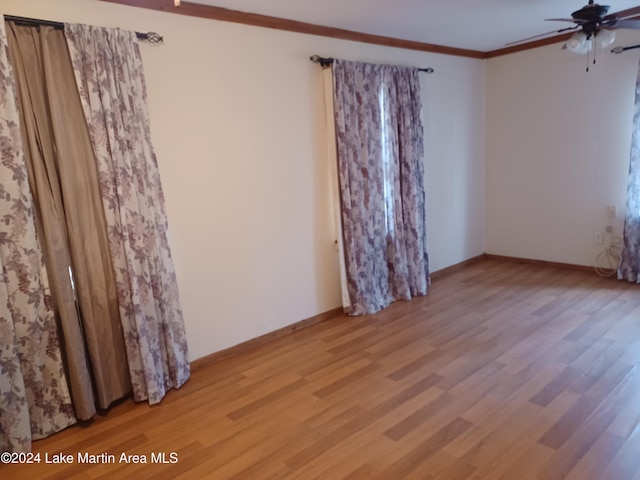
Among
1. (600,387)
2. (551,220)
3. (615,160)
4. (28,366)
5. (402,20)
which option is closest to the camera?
(28,366)

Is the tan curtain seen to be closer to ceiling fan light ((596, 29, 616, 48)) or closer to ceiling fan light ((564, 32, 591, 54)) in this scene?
Result: ceiling fan light ((564, 32, 591, 54))

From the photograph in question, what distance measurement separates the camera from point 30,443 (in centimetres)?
218

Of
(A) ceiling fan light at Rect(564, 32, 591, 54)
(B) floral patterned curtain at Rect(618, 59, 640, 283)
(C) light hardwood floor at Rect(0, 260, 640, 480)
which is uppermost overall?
(A) ceiling fan light at Rect(564, 32, 591, 54)

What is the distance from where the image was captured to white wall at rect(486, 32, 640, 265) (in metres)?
4.26

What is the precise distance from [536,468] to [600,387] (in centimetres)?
91

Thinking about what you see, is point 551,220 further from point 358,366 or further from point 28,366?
point 28,366

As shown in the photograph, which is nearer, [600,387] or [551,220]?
[600,387]

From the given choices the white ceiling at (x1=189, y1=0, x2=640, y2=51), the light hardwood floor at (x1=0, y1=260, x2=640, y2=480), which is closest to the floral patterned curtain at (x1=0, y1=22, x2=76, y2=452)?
the light hardwood floor at (x1=0, y1=260, x2=640, y2=480)

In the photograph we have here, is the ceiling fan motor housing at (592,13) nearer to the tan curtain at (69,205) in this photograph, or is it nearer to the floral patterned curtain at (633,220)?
the floral patterned curtain at (633,220)

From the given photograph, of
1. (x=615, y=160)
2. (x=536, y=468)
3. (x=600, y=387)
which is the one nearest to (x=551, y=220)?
(x=615, y=160)

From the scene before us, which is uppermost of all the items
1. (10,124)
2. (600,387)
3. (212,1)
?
(212,1)

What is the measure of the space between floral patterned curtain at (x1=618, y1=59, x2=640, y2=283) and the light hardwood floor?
2.46ft

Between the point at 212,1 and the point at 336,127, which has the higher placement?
the point at 212,1

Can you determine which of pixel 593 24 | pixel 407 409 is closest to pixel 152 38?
pixel 407 409
